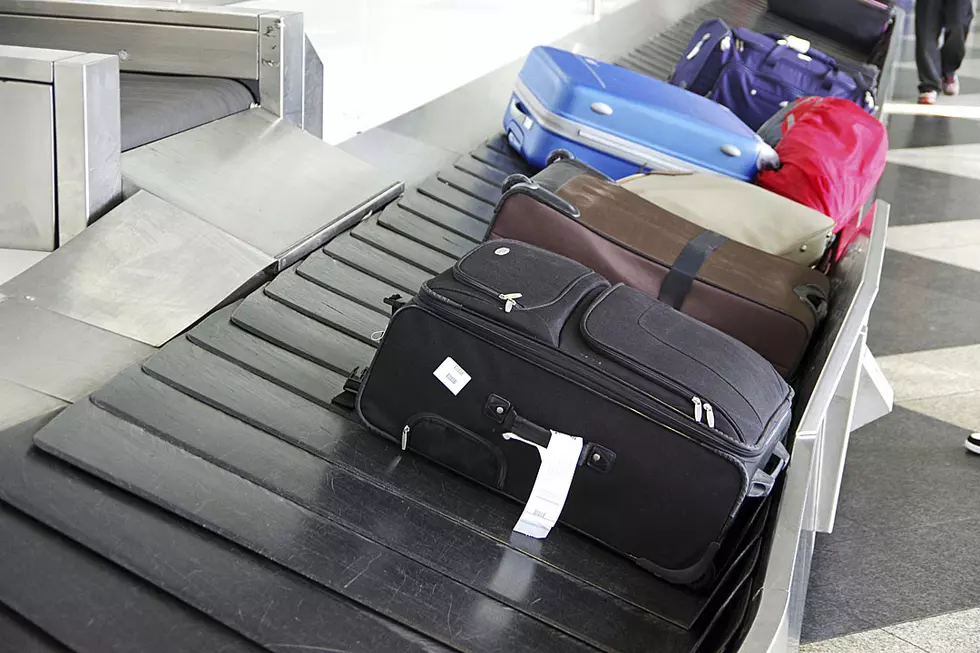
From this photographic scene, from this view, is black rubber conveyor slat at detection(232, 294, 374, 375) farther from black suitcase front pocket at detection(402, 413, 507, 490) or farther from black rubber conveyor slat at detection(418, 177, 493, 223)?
black rubber conveyor slat at detection(418, 177, 493, 223)

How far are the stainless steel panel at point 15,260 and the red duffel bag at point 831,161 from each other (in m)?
1.95

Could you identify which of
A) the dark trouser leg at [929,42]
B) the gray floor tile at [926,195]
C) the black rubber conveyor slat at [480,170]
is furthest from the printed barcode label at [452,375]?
the dark trouser leg at [929,42]

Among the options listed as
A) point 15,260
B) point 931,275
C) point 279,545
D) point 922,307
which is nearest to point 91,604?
point 279,545

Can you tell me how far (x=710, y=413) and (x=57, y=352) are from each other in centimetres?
114

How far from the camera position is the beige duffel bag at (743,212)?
216cm

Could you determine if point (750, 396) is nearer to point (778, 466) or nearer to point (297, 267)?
point (778, 466)

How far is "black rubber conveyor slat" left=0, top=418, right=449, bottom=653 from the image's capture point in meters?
1.22

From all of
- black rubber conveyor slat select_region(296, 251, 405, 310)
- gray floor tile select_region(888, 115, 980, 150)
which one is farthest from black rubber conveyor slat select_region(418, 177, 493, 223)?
gray floor tile select_region(888, 115, 980, 150)

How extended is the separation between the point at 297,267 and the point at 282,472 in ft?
2.56

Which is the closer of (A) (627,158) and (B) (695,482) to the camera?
(B) (695,482)

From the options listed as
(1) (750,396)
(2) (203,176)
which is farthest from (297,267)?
(1) (750,396)

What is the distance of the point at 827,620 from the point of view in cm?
181

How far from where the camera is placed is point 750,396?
55.5 inches

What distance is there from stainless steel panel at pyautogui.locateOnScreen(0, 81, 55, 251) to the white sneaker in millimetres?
2270
